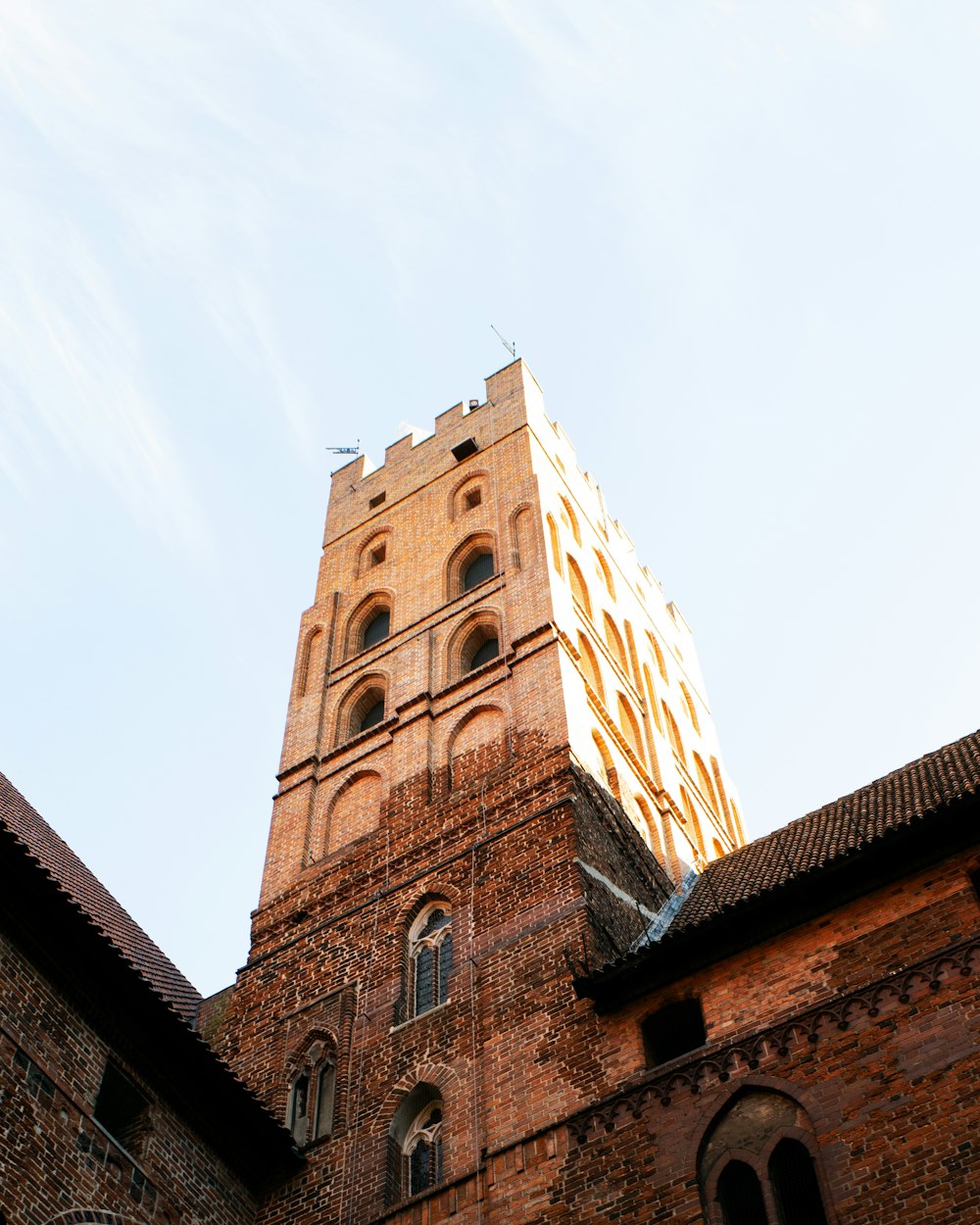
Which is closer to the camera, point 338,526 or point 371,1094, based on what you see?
point 371,1094

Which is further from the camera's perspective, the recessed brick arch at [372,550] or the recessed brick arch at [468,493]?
the recessed brick arch at [372,550]

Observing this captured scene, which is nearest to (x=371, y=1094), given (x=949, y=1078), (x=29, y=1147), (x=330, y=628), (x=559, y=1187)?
(x=559, y=1187)

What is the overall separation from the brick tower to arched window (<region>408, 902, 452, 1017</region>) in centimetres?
3

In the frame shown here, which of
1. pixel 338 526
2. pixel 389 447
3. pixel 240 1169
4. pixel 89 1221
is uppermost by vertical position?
pixel 389 447

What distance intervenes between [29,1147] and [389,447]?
20.5m

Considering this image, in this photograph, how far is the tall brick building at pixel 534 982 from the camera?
1194 centimetres

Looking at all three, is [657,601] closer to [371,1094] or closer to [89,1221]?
[371,1094]

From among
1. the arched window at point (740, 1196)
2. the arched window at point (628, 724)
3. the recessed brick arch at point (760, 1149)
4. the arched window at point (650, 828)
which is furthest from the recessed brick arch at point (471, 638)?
the arched window at point (740, 1196)

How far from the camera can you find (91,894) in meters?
18.3

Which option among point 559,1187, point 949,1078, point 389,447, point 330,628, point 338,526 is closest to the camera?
point 949,1078

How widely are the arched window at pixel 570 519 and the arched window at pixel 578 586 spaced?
1.01 meters

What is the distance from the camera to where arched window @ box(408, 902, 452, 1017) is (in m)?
16.1

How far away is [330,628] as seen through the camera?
82.7ft

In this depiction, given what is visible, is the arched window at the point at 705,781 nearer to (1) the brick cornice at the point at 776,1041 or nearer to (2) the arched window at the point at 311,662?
(2) the arched window at the point at 311,662
